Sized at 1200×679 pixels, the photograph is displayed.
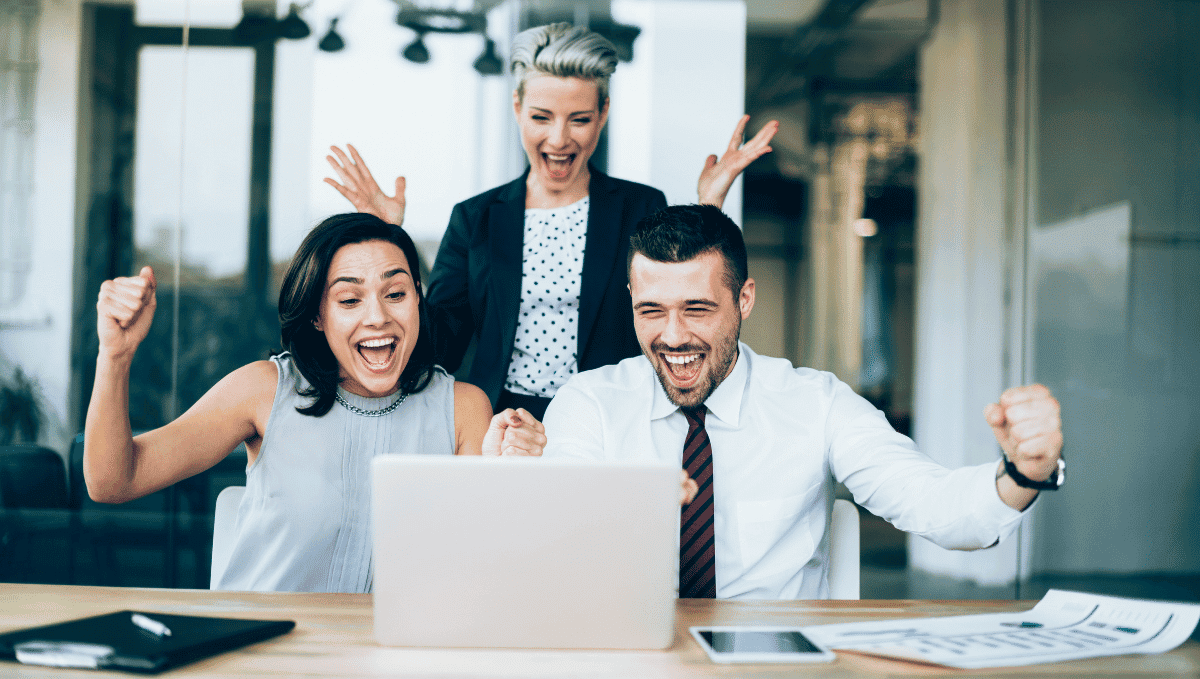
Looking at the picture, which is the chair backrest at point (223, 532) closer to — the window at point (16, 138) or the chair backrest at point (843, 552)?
the chair backrest at point (843, 552)

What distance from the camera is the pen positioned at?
3.44 feet

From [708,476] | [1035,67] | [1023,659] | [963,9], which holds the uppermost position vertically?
[963,9]

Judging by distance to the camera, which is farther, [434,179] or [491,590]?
[434,179]

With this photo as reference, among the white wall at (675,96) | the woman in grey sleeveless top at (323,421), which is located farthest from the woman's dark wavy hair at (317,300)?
the white wall at (675,96)

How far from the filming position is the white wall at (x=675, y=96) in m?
3.75

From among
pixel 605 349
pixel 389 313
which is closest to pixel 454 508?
pixel 389 313

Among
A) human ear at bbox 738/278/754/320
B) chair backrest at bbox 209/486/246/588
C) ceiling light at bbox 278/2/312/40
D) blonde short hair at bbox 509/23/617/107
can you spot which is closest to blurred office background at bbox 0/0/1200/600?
ceiling light at bbox 278/2/312/40

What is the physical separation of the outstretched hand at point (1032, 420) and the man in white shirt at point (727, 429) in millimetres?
337

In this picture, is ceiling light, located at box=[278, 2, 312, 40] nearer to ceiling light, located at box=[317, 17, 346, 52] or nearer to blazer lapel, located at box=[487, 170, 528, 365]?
ceiling light, located at box=[317, 17, 346, 52]

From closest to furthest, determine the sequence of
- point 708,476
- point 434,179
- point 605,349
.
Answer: point 708,476 → point 605,349 → point 434,179

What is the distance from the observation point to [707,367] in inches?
74.5

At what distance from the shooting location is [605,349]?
2.64 metres

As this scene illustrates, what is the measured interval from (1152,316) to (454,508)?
13.5 ft

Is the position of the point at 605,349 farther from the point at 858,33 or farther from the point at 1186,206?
the point at 1186,206
